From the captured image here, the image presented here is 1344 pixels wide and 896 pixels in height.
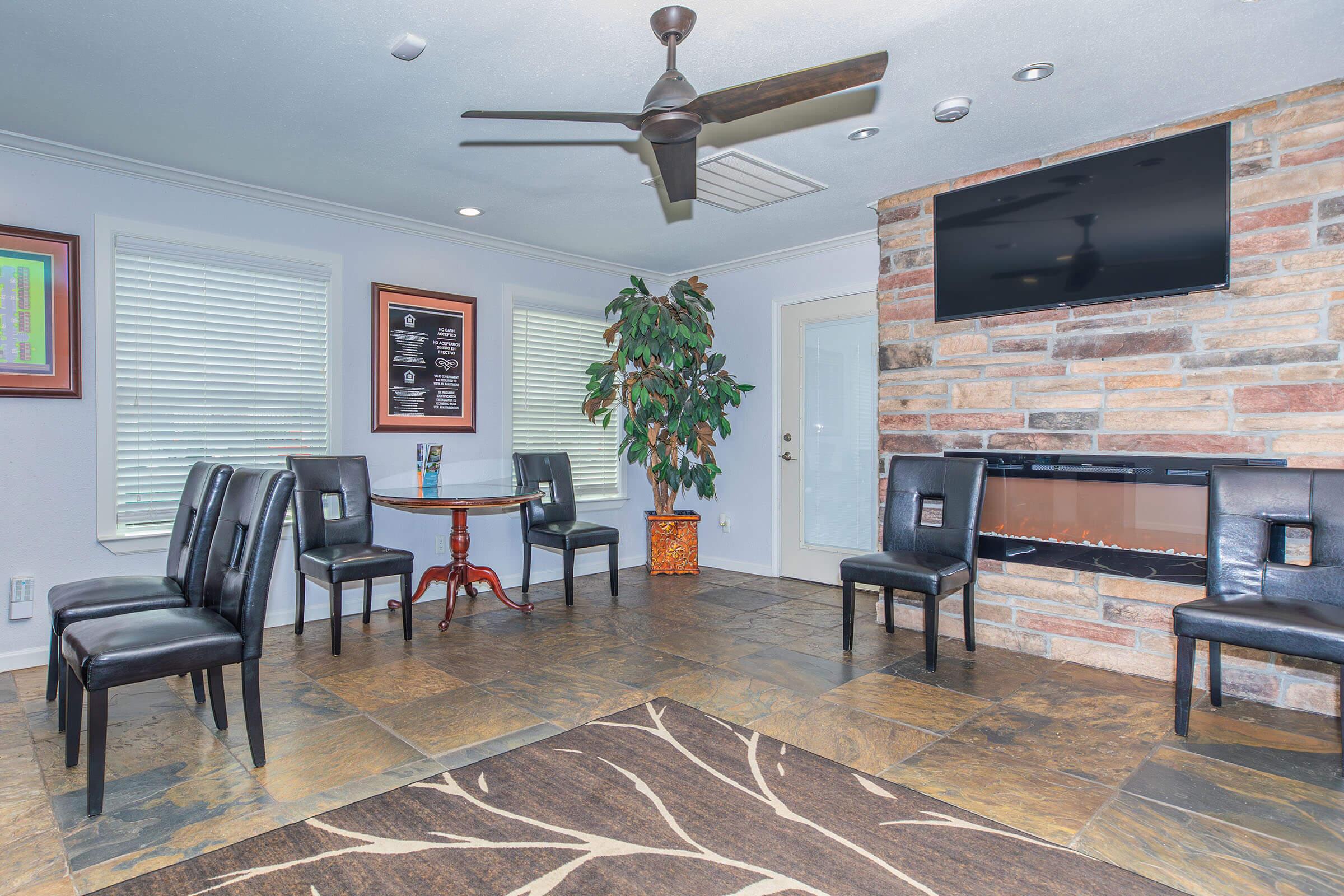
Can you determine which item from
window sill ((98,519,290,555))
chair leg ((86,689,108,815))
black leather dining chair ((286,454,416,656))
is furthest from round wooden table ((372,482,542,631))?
chair leg ((86,689,108,815))

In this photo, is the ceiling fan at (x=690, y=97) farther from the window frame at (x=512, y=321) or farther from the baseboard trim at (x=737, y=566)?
the baseboard trim at (x=737, y=566)

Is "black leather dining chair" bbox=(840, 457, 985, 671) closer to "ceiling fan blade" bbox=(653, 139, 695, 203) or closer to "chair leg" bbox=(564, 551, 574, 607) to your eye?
"chair leg" bbox=(564, 551, 574, 607)

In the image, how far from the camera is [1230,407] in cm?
303

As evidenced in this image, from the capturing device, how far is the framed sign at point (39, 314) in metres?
3.25

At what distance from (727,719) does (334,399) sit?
299 centimetres

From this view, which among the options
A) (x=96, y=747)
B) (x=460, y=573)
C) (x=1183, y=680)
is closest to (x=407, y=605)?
(x=460, y=573)

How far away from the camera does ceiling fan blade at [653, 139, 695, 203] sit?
7.86 feet

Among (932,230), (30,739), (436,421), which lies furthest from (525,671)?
(932,230)

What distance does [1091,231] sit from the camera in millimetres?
3342

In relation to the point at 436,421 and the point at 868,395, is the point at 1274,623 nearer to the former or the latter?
Answer: the point at 868,395

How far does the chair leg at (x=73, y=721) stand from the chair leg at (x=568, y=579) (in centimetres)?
249

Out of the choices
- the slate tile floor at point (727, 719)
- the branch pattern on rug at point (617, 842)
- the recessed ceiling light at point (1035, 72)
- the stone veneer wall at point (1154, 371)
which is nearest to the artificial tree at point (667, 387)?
the stone veneer wall at point (1154, 371)

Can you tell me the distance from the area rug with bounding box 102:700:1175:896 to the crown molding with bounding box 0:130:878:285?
3250 mm

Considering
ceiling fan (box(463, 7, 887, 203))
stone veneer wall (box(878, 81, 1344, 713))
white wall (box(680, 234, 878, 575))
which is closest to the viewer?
ceiling fan (box(463, 7, 887, 203))
